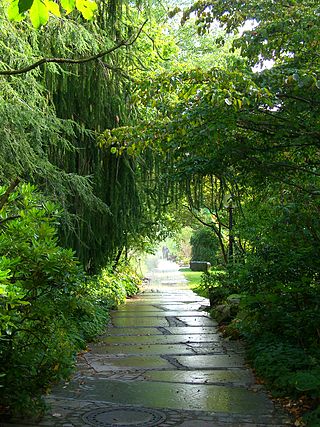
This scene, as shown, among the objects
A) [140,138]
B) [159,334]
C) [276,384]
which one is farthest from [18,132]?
[159,334]

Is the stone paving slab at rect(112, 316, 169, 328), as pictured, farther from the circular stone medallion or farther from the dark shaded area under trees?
the circular stone medallion

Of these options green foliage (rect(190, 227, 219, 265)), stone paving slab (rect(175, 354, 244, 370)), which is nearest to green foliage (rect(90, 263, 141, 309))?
green foliage (rect(190, 227, 219, 265))

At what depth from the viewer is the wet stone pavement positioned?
407 cm

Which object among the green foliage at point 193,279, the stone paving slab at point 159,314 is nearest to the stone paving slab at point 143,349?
the stone paving slab at point 159,314

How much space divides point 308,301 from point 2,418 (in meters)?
3.66

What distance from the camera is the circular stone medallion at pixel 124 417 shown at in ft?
12.9

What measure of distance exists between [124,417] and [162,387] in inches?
37.5

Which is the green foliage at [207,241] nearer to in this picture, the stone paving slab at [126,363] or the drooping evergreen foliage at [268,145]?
the drooping evergreen foliage at [268,145]

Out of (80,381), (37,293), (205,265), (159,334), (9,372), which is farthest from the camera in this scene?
(205,265)

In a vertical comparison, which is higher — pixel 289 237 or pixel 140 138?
pixel 140 138

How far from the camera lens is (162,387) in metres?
5.01

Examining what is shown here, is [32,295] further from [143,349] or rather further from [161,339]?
[161,339]

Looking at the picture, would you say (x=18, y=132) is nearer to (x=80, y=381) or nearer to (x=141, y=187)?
(x=80, y=381)

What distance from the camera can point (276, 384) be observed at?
15.5 feet
